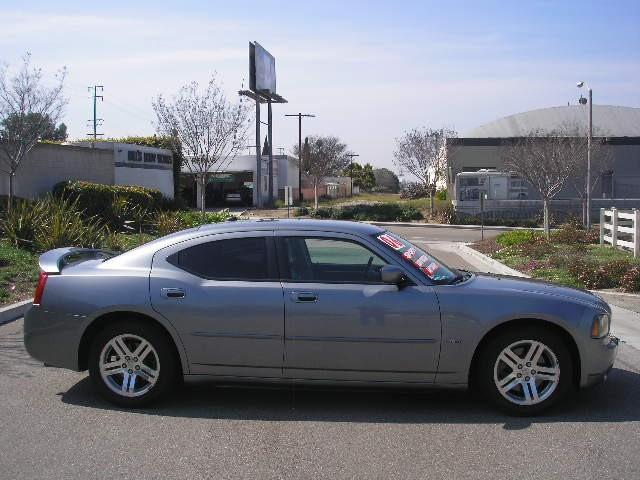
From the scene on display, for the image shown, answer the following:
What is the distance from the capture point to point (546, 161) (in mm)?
30141

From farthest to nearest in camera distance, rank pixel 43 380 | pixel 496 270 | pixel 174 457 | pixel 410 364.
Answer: pixel 496 270, pixel 43 380, pixel 410 364, pixel 174 457

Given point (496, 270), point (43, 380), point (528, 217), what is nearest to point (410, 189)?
point (528, 217)

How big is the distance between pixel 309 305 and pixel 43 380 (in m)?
2.83

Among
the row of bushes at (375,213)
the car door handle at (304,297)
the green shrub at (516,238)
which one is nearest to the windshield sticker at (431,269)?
the car door handle at (304,297)

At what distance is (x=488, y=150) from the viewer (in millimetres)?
54719

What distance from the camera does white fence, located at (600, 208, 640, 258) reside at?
1797 cm

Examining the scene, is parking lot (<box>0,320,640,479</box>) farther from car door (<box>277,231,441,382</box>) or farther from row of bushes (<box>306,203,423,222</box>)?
row of bushes (<box>306,203,423,222</box>)

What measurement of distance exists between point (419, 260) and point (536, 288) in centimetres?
96

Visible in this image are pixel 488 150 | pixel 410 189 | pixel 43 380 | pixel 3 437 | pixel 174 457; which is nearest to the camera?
pixel 174 457

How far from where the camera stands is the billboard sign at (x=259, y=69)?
50.0 metres

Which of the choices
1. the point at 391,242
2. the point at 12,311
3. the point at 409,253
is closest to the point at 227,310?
the point at 391,242

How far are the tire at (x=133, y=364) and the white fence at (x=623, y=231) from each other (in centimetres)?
1427

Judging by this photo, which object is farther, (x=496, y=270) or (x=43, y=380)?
(x=496, y=270)

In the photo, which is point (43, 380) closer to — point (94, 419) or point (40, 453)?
point (94, 419)
